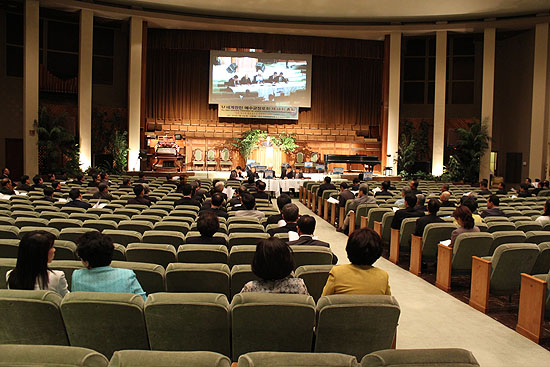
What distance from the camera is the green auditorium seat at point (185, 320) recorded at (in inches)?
96.8

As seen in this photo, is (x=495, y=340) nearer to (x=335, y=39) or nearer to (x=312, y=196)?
(x=312, y=196)

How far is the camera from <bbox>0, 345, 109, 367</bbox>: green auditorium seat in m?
1.62

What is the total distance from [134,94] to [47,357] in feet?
62.2

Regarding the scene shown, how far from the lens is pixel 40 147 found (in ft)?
56.2

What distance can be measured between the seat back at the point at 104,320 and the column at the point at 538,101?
1924cm

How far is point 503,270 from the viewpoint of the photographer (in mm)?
4828

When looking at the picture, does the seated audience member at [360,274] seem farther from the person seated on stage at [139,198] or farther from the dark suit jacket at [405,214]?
the person seated on stage at [139,198]

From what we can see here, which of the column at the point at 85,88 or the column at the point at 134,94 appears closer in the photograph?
the column at the point at 85,88

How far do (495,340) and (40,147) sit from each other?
16.6 m

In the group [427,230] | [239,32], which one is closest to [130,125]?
[239,32]

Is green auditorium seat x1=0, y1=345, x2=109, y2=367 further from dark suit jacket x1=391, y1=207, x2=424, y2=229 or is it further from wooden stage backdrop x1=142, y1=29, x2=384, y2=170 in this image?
wooden stage backdrop x1=142, y1=29, x2=384, y2=170

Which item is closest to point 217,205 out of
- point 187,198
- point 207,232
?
point 187,198

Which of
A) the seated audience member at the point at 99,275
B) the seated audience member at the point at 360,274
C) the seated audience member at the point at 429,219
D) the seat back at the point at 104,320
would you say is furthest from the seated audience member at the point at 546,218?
the seat back at the point at 104,320

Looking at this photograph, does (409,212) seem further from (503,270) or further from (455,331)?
Result: (455,331)
